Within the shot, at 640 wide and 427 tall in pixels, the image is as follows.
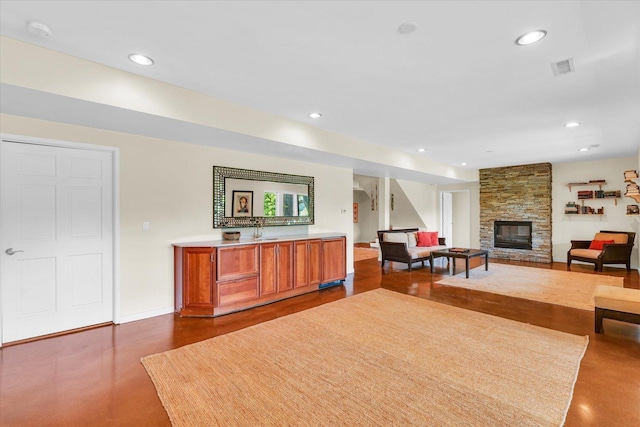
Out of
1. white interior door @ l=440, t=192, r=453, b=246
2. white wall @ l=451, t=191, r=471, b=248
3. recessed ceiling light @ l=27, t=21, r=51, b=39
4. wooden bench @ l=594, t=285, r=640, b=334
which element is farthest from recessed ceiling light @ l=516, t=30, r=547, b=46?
white interior door @ l=440, t=192, r=453, b=246

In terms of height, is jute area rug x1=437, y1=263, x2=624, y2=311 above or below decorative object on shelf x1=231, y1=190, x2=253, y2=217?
below

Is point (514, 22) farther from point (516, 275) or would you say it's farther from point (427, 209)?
point (427, 209)

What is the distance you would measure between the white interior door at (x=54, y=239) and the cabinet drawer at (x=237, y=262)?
1271 millimetres

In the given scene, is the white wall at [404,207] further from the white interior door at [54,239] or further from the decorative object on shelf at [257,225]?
the white interior door at [54,239]

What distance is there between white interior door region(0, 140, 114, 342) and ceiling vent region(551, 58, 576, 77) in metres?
4.74

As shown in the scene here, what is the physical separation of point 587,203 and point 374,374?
8.08 meters

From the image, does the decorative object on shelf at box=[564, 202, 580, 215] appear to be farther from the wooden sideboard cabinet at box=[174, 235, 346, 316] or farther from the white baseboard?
the white baseboard

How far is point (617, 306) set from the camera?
3168 millimetres

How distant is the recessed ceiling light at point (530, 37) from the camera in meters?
2.18

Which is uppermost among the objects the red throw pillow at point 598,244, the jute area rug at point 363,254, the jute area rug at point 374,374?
the red throw pillow at point 598,244

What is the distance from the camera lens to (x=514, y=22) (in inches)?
81.6

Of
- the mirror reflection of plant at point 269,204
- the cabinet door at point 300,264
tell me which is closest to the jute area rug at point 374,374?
the cabinet door at point 300,264

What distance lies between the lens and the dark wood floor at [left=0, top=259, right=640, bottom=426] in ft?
6.52

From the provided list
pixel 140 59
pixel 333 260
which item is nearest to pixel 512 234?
pixel 333 260
